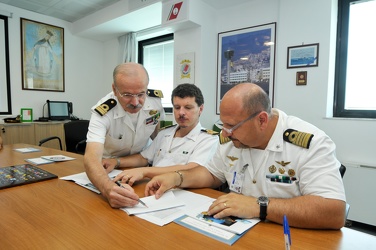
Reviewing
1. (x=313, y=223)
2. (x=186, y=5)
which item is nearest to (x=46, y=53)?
(x=186, y=5)

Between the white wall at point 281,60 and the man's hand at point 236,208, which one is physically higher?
the white wall at point 281,60

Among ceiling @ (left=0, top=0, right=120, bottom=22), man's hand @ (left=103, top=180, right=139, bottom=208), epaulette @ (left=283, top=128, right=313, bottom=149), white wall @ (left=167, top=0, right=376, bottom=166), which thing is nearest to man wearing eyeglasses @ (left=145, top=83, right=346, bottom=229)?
epaulette @ (left=283, top=128, right=313, bottom=149)

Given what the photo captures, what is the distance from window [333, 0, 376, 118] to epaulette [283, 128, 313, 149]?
2170 millimetres

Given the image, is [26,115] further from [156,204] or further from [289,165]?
[289,165]

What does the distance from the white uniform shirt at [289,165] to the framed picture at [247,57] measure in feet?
7.34

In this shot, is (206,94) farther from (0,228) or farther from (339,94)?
(0,228)

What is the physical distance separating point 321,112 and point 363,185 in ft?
2.82

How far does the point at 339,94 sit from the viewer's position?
2855mm

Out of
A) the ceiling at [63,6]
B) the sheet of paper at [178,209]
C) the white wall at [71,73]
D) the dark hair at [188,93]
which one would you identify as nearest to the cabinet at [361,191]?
the dark hair at [188,93]

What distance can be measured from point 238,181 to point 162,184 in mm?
365

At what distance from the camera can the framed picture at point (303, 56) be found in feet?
9.10

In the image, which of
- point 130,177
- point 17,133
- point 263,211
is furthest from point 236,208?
point 17,133

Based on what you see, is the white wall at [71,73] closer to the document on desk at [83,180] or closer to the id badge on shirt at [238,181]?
the document on desk at [83,180]

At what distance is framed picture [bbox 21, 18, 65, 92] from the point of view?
14.5 ft
